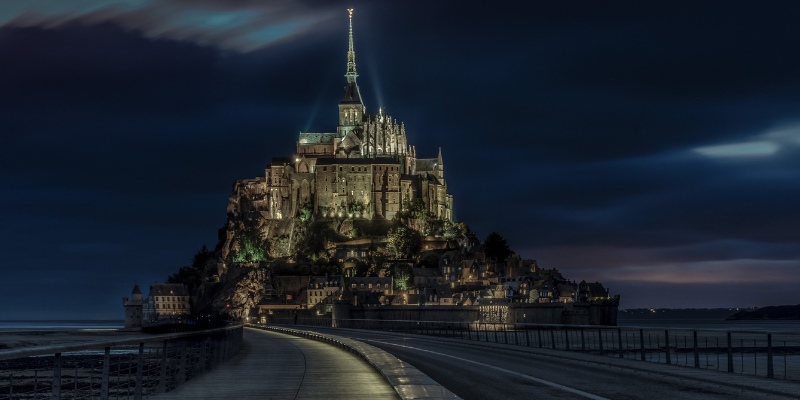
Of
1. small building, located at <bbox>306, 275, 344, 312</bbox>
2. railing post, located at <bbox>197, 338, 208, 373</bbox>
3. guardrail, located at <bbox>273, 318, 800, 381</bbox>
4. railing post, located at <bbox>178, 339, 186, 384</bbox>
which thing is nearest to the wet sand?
guardrail, located at <bbox>273, 318, 800, 381</bbox>

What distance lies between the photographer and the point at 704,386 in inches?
746

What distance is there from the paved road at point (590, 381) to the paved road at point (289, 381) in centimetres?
166

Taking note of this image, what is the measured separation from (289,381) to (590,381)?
639 centimetres

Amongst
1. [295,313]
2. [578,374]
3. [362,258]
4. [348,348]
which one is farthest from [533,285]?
[578,374]

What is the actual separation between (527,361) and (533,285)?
151m

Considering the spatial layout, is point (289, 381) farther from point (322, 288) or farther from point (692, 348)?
point (322, 288)

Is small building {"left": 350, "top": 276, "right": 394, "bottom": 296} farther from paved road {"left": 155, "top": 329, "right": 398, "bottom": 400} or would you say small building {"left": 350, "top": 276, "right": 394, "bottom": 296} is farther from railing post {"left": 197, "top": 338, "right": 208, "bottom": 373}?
railing post {"left": 197, "top": 338, "right": 208, "bottom": 373}

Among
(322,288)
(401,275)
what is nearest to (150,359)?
(322,288)

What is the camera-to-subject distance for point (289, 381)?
2033 cm

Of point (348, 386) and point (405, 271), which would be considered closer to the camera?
point (348, 386)

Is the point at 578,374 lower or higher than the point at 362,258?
lower

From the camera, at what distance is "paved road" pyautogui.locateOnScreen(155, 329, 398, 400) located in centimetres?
1706

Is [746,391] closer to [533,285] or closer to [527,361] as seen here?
[527,361]

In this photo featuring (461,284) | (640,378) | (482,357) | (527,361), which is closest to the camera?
(640,378)
